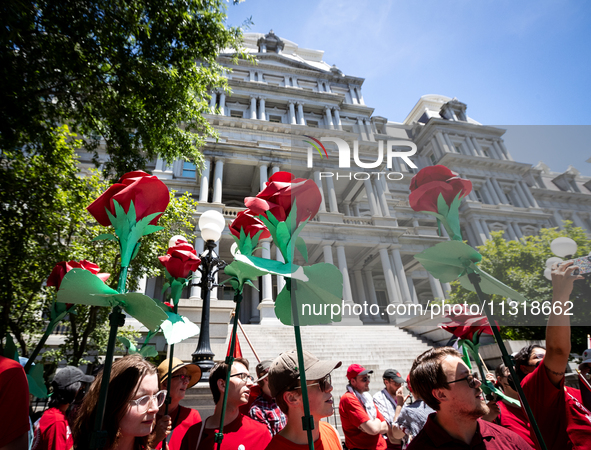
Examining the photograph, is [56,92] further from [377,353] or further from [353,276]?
[353,276]

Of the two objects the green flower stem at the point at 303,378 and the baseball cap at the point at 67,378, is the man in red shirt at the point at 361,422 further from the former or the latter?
the baseball cap at the point at 67,378

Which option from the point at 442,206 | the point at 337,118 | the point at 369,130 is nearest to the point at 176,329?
the point at 442,206

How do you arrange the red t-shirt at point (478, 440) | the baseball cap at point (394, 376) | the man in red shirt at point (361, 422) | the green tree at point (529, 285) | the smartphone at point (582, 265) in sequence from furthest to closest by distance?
the green tree at point (529, 285)
the baseball cap at point (394, 376)
the man in red shirt at point (361, 422)
the red t-shirt at point (478, 440)
the smartphone at point (582, 265)

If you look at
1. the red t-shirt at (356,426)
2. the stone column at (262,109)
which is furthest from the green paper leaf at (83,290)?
the stone column at (262,109)

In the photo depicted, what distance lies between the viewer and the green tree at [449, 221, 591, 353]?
31.3ft

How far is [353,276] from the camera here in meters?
24.6

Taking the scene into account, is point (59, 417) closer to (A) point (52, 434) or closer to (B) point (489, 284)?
(A) point (52, 434)

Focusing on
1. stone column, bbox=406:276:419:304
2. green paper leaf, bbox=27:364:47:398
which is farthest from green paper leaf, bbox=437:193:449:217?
stone column, bbox=406:276:419:304

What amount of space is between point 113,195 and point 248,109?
30337mm

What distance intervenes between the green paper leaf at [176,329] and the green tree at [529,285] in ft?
20.9

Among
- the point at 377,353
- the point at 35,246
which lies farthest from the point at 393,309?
the point at 35,246

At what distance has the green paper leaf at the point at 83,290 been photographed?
47.8 inches

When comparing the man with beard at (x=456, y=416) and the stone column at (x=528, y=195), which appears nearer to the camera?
the man with beard at (x=456, y=416)

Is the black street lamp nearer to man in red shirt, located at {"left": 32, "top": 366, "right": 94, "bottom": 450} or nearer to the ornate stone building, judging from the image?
man in red shirt, located at {"left": 32, "top": 366, "right": 94, "bottom": 450}
